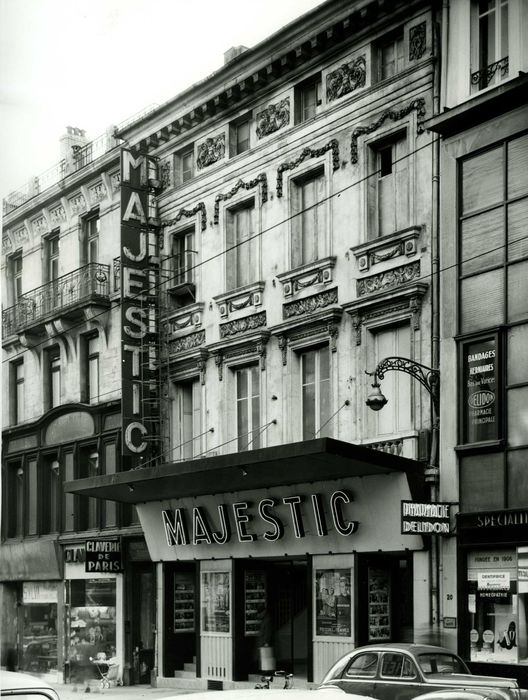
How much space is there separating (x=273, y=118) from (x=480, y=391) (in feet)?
21.0

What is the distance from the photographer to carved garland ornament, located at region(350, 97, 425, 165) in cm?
1472

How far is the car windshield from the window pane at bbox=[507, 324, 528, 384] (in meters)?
3.53

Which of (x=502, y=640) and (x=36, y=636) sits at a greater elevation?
(x=502, y=640)

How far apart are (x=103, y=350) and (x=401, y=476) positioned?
6732 mm

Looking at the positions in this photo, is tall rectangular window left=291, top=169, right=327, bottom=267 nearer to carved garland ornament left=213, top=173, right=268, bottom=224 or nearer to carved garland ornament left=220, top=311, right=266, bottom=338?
carved garland ornament left=213, top=173, right=268, bottom=224

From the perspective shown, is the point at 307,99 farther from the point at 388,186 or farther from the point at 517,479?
the point at 517,479

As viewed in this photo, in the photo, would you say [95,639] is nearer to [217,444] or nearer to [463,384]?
[217,444]

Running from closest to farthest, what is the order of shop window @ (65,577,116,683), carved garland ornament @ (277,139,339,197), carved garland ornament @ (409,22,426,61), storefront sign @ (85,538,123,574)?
carved garland ornament @ (409,22,426,61)
carved garland ornament @ (277,139,339,197)
shop window @ (65,577,116,683)
storefront sign @ (85,538,123,574)

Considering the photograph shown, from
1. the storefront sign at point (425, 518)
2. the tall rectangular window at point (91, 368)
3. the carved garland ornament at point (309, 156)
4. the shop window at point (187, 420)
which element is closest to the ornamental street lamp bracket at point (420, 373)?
the storefront sign at point (425, 518)

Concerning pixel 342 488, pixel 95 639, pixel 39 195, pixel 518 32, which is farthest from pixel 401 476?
pixel 95 639

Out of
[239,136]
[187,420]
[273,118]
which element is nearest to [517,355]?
[273,118]

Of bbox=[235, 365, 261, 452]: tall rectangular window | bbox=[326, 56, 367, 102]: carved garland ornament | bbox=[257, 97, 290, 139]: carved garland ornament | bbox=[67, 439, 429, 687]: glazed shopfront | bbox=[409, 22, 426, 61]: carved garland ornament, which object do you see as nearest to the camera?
bbox=[409, 22, 426, 61]: carved garland ornament

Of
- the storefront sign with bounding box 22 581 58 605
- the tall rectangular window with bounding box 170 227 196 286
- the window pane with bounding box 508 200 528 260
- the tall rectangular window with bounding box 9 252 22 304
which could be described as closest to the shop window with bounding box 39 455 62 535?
the storefront sign with bounding box 22 581 58 605

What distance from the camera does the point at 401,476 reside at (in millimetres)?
14484
